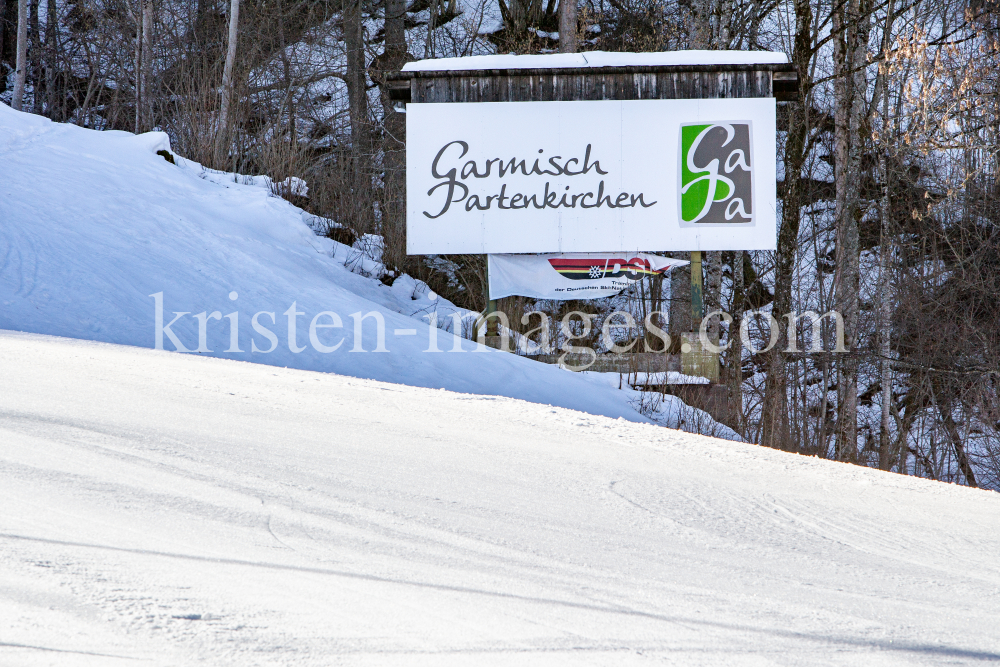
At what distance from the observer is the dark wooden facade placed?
10383 mm

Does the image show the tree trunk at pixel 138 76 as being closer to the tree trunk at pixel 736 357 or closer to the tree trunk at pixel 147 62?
the tree trunk at pixel 147 62

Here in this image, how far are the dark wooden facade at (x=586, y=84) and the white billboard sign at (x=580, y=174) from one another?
5.2 inches

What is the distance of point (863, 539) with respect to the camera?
3.22 metres

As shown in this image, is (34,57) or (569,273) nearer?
(569,273)

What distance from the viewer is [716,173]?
407 inches

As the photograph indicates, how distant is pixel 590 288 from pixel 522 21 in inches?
436

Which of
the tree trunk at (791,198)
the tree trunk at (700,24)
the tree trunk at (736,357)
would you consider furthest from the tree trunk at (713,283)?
the tree trunk at (700,24)

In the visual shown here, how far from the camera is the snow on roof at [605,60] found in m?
10.3

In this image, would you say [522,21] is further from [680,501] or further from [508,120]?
[680,501]

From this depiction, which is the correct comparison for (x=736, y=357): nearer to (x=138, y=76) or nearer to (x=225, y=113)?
(x=225, y=113)

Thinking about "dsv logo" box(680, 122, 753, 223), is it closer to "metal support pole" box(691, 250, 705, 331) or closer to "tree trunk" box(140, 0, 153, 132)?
"metal support pole" box(691, 250, 705, 331)

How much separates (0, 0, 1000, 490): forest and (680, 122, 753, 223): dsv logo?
4.89 ft

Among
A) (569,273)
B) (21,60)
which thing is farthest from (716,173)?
(21,60)

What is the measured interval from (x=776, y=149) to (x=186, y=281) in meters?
11.6
